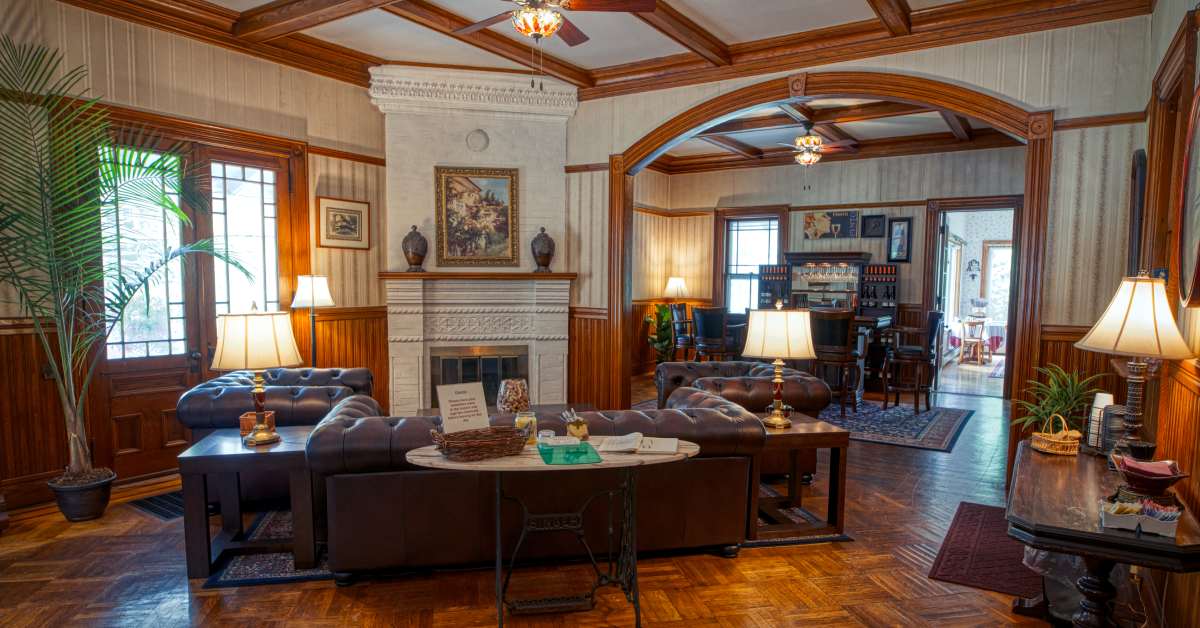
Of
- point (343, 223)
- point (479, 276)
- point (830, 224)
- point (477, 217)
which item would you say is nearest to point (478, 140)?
point (477, 217)

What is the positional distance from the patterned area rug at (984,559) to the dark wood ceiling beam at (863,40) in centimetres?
340

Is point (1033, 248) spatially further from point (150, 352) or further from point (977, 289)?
point (977, 289)

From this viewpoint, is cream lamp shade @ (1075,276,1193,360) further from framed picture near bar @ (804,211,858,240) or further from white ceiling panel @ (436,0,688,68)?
framed picture near bar @ (804,211,858,240)

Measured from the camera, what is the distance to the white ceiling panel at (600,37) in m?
4.98

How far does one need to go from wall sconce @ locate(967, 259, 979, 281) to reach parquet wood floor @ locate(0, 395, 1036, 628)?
11019 millimetres

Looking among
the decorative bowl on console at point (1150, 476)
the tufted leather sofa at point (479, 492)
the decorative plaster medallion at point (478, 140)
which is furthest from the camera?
the decorative plaster medallion at point (478, 140)

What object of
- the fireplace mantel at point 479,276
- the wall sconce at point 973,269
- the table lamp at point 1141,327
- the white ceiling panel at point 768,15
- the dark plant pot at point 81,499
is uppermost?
the white ceiling panel at point 768,15

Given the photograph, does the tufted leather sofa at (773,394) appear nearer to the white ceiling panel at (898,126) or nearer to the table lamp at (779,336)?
the table lamp at (779,336)

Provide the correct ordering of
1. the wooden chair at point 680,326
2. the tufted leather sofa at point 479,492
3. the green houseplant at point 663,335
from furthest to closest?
the green houseplant at point 663,335 < the wooden chair at point 680,326 < the tufted leather sofa at point 479,492

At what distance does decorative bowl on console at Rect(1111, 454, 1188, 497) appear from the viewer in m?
2.11

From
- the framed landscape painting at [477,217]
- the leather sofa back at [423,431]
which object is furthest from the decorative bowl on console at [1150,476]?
the framed landscape painting at [477,217]

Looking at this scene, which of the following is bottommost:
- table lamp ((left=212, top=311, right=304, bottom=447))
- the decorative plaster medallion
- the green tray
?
the green tray

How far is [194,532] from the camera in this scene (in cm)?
319

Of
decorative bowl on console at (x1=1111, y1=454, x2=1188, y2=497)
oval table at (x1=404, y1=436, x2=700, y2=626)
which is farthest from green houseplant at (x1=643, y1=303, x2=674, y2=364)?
decorative bowl on console at (x1=1111, y1=454, x2=1188, y2=497)
